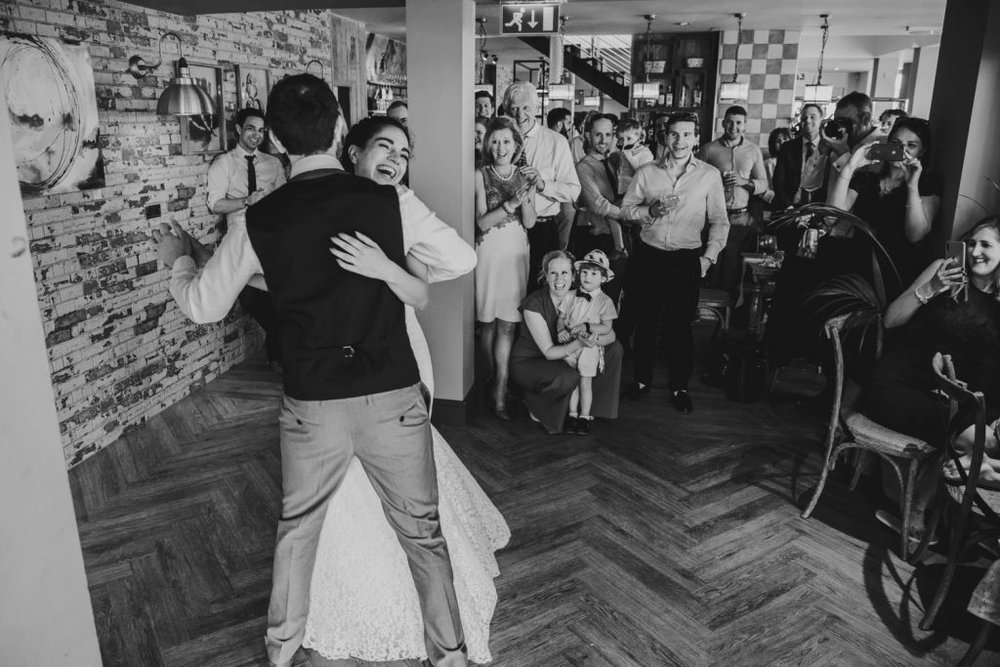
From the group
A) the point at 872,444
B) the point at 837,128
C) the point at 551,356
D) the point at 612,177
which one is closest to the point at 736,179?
the point at 612,177

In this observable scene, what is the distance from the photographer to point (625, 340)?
5.31 m

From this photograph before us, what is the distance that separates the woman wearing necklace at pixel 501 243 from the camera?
4320 mm

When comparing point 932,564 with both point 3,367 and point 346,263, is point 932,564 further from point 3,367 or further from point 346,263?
point 3,367

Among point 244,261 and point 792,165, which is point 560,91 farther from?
point 244,261

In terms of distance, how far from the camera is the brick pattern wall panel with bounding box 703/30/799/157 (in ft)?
37.4

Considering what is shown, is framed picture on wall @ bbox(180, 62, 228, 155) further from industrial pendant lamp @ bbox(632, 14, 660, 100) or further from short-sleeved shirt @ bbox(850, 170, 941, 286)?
industrial pendant lamp @ bbox(632, 14, 660, 100)

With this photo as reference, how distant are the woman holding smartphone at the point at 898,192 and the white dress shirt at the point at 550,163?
5.11 feet

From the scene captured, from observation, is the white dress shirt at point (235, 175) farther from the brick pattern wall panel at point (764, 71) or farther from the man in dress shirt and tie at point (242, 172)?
the brick pattern wall panel at point (764, 71)

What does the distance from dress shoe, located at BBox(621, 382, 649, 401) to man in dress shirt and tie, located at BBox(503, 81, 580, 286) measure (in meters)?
1.04

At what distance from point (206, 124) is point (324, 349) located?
380 centimetres

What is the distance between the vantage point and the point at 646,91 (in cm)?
1180

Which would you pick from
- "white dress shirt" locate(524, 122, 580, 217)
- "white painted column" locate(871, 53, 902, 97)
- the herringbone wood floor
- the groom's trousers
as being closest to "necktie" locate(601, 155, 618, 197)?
"white dress shirt" locate(524, 122, 580, 217)

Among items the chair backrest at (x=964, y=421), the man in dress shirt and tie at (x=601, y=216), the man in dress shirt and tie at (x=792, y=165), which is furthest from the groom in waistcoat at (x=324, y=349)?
the man in dress shirt and tie at (x=792, y=165)

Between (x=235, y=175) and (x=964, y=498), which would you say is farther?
(x=235, y=175)
